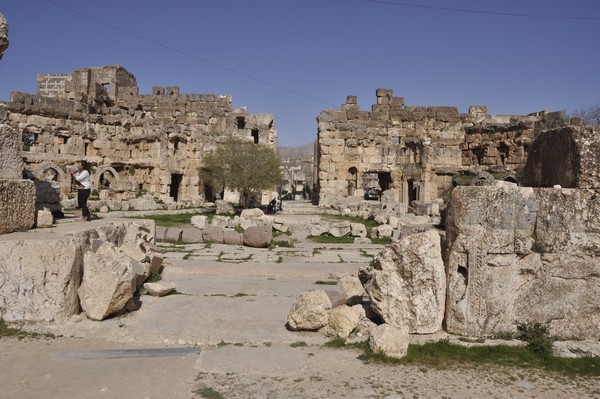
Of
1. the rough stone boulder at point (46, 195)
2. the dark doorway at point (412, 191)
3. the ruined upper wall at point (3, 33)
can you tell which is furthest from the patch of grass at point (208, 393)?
the dark doorway at point (412, 191)

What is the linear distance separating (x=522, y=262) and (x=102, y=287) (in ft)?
15.8

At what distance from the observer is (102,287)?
16.8 ft

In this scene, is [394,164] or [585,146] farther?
[394,164]

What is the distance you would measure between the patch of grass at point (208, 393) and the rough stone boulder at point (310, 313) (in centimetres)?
154

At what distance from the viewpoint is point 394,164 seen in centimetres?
2478

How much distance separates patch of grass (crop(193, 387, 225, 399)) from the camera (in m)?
3.43

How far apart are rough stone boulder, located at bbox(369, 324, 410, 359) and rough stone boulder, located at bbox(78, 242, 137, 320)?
9.78 feet

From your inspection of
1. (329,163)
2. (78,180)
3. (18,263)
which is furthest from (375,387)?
(329,163)

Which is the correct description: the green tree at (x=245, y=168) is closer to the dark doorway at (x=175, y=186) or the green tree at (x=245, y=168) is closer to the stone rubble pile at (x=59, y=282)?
the dark doorway at (x=175, y=186)

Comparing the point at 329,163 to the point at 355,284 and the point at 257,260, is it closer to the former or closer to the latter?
the point at 257,260

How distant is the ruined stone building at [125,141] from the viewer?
870 inches

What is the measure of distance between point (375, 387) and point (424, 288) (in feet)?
4.82

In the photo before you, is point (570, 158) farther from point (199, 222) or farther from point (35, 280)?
point (199, 222)

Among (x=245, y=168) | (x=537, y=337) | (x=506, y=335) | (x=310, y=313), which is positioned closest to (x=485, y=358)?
(x=506, y=335)
